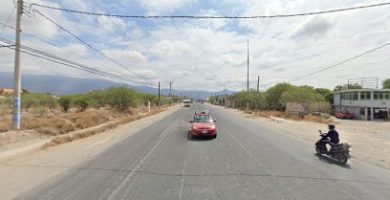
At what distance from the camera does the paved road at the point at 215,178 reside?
8.03 metres

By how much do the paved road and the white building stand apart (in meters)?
57.7

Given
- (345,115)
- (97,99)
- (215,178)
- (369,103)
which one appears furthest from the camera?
(97,99)

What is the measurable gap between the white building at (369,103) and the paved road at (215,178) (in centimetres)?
5774

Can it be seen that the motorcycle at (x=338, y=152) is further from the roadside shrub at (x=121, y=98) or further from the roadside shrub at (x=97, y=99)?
the roadside shrub at (x=97, y=99)

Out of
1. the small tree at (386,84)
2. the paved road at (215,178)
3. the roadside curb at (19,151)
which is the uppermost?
the small tree at (386,84)

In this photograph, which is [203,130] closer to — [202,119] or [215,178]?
[202,119]

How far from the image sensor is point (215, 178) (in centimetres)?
965

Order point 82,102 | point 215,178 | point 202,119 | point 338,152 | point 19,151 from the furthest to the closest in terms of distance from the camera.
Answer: point 82,102 < point 202,119 < point 19,151 < point 338,152 < point 215,178

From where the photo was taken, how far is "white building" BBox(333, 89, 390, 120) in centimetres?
6488

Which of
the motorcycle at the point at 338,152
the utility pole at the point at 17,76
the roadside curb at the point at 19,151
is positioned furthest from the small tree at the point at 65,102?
the motorcycle at the point at 338,152

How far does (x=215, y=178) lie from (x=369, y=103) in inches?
2535

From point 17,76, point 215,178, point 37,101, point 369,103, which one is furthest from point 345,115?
point 215,178

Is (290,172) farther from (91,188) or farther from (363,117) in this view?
(363,117)

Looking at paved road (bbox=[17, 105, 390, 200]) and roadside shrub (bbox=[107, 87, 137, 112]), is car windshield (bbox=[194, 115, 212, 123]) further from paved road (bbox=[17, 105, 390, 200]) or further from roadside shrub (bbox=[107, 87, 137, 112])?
roadside shrub (bbox=[107, 87, 137, 112])
